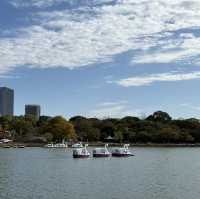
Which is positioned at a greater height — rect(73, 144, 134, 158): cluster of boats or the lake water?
rect(73, 144, 134, 158): cluster of boats

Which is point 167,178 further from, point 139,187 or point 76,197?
point 76,197

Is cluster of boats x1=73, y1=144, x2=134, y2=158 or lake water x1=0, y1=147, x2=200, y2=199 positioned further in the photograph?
cluster of boats x1=73, y1=144, x2=134, y2=158

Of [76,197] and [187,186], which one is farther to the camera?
[187,186]

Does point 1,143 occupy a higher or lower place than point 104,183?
higher

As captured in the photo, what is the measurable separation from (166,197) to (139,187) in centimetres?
687

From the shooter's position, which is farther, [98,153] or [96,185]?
[98,153]

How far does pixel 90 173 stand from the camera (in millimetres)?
68875

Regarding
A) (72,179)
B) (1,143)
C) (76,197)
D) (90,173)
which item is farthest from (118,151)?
(1,143)

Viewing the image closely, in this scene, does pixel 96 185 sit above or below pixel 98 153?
below

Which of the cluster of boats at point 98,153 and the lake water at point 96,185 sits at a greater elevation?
the cluster of boats at point 98,153

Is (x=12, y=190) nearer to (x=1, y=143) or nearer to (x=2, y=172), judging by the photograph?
(x=2, y=172)

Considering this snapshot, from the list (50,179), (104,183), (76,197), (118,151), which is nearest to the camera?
(76,197)

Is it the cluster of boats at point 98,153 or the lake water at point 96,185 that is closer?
the lake water at point 96,185

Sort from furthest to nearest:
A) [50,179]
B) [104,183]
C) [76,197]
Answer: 1. [50,179]
2. [104,183]
3. [76,197]
